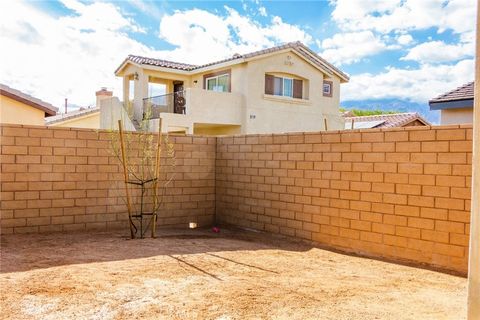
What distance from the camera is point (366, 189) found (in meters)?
6.39

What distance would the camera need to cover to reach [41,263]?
533 cm

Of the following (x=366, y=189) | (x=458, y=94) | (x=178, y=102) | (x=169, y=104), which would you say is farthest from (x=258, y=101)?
(x=366, y=189)

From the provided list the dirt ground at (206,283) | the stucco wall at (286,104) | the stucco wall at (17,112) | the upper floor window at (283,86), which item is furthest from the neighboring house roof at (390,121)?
the dirt ground at (206,283)

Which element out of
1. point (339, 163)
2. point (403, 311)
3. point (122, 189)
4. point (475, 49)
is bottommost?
point (403, 311)

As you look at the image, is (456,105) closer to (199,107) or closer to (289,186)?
Answer: (289,186)

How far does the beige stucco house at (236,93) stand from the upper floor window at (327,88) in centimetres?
5

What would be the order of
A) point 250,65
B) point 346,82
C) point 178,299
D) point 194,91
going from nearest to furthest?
1. point 178,299
2. point 194,91
3. point 250,65
4. point 346,82

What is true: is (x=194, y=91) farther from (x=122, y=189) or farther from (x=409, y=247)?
(x=409, y=247)

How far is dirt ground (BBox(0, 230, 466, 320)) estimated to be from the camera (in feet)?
12.5

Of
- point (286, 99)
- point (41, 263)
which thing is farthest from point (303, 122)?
point (41, 263)

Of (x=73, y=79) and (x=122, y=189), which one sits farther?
(x=73, y=79)

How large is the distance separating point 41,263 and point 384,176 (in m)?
4.90

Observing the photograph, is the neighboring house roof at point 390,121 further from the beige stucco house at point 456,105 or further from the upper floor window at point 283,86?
the beige stucco house at point 456,105

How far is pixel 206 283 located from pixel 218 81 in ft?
51.8
